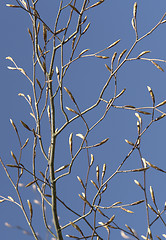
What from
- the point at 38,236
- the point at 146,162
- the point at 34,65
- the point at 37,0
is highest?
the point at 37,0

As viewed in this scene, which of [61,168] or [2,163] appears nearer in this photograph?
[61,168]

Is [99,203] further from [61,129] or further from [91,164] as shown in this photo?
[61,129]

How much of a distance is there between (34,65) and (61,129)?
0.45 meters

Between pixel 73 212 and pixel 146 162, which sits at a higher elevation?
pixel 146 162

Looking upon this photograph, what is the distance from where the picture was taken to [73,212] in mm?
1773

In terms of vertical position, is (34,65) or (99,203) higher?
(34,65)

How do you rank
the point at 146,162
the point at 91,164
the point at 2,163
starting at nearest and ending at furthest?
the point at 146,162
the point at 91,164
the point at 2,163

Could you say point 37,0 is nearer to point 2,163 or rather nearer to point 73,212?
point 2,163

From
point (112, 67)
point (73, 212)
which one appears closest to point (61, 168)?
point (73, 212)

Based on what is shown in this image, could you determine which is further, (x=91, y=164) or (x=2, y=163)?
(x=2, y=163)

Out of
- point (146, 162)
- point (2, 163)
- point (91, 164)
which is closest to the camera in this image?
point (146, 162)

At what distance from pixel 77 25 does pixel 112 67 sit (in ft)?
1.01

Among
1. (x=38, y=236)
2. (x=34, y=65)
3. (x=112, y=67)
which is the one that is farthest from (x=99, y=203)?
(x=34, y=65)

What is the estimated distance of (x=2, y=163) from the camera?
1.97 metres
